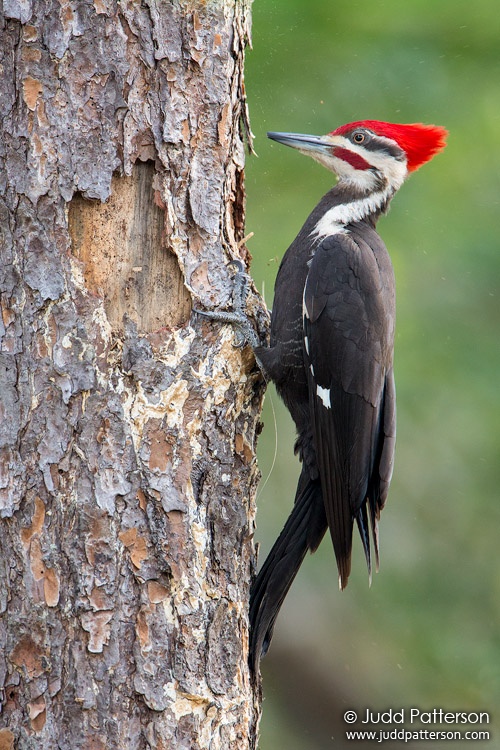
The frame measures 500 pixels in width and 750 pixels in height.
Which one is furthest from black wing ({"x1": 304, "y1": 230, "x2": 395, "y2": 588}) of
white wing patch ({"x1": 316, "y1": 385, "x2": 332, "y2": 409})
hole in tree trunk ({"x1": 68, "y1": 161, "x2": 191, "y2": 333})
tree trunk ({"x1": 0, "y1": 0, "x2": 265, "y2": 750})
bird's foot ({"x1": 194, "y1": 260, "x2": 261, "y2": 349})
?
hole in tree trunk ({"x1": 68, "y1": 161, "x2": 191, "y2": 333})

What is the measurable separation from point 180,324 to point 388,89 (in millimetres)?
2354

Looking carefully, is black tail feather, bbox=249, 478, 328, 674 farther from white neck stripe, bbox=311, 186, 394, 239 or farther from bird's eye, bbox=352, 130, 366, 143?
bird's eye, bbox=352, 130, 366, 143

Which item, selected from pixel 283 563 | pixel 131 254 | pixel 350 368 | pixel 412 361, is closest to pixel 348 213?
pixel 350 368

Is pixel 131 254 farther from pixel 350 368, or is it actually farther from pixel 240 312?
pixel 350 368

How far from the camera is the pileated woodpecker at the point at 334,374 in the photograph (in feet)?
8.29

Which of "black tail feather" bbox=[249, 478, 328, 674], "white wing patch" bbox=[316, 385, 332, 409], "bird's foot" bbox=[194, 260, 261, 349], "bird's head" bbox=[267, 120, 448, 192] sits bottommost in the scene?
"black tail feather" bbox=[249, 478, 328, 674]

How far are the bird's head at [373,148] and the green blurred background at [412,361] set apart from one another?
91cm

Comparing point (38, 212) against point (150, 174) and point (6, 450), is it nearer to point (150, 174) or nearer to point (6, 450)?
point (150, 174)

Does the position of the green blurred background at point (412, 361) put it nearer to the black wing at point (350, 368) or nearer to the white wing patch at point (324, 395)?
the black wing at point (350, 368)

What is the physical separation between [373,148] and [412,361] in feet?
4.48

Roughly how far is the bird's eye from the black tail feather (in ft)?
3.86

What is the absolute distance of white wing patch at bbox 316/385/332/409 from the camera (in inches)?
105

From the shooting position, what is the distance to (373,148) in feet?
9.93

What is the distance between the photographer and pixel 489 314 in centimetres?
433
